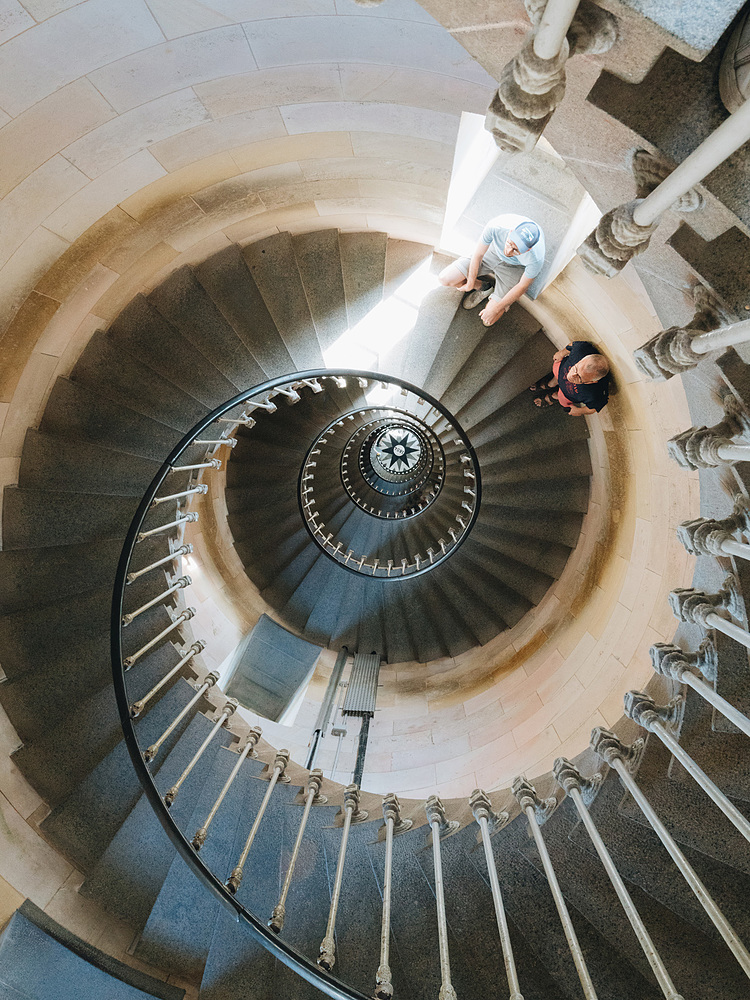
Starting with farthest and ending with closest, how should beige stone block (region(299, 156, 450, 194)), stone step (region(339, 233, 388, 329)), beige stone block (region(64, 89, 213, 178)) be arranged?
stone step (region(339, 233, 388, 329)) → beige stone block (region(299, 156, 450, 194)) → beige stone block (region(64, 89, 213, 178))

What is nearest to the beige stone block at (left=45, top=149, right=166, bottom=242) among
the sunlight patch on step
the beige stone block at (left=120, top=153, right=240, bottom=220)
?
the beige stone block at (left=120, top=153, right=240, bottom=220)

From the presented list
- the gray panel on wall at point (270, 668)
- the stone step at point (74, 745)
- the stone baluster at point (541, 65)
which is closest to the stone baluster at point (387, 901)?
the stone step at point (74, 745)

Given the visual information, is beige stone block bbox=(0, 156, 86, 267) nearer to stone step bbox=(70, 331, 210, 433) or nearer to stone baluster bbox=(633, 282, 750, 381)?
stone step bbox=(70, 331, 210, 433)

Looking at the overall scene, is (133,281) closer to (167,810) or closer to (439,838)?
(167,810)

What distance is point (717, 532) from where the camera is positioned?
1822 mm

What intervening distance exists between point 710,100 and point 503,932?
2.51m

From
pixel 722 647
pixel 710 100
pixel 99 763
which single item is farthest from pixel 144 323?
pixel 722 647

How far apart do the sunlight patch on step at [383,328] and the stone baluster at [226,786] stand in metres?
2.91

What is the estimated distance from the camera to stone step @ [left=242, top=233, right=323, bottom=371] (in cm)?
411

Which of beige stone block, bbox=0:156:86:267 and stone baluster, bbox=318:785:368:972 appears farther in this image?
beige stone block, bbox=0:156:86:267

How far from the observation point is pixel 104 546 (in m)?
3.73

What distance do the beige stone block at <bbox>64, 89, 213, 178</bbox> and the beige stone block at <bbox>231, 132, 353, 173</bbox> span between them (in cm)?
39

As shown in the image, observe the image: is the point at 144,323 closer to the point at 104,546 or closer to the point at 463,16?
the point at 104,546

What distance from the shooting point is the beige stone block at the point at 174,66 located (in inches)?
85.8
